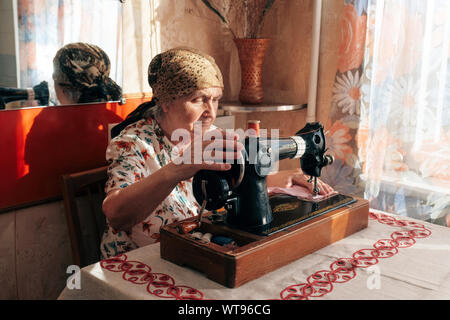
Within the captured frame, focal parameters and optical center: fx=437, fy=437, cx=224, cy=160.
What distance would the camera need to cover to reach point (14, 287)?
1844 mm

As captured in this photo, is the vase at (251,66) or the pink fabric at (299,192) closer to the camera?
the pink fabric at (299,192)

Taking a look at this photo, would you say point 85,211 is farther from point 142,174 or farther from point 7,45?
point 7,45

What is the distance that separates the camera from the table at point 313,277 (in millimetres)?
1021

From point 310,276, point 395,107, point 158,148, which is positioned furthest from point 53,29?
point 395,107

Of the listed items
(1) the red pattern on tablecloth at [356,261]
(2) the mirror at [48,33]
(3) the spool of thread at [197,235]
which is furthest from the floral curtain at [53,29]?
(1) the red pattern on tablecloth at [356,261]

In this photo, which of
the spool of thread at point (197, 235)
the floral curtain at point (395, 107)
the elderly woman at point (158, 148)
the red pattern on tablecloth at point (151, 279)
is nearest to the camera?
the red pattern on tablecloth at point (151, 279)

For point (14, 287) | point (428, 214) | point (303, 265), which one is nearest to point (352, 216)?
point (303, 265)

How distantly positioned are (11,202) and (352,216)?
4.36ft

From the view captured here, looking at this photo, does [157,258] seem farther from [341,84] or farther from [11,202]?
[341,84]

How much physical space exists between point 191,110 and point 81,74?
0.54 metres

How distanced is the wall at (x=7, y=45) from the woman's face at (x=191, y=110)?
58 cm

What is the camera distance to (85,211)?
2.01 m

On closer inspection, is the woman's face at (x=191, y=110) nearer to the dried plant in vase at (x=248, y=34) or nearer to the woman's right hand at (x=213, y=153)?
the woman's right hand at (x=213, y=153)

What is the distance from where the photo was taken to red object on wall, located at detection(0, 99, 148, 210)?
5.71 ft
